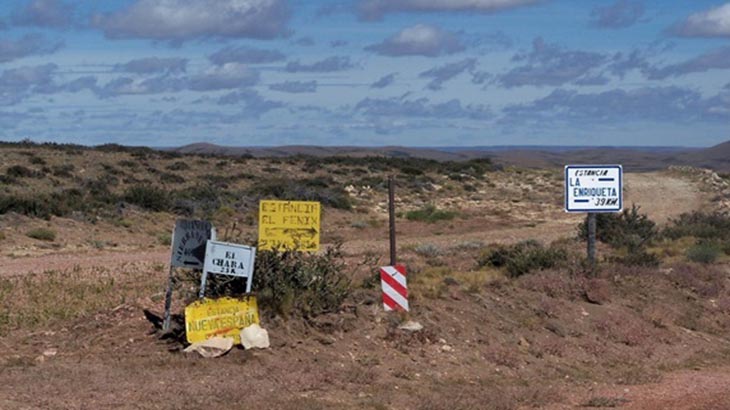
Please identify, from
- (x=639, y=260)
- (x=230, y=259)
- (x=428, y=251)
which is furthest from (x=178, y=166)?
(x=230, y=259)

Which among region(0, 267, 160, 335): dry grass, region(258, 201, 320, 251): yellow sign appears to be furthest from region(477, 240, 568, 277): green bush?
region(0, 267, 160, 335): dry grass

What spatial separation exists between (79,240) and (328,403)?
20833mm

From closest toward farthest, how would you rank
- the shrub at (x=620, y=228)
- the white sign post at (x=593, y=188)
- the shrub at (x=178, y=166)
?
the white sign post at (x=593, y=188) → the shrub at (x=620, y=228) → the shrub at (x=178, y=166)

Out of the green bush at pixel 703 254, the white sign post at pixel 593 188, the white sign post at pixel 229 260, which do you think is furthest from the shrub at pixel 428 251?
the white sign post at pixel 229 260

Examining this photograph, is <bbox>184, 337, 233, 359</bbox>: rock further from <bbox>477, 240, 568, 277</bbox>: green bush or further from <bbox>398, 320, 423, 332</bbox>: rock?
<bbox>477, 240, 568, 277</bbox>: green bush

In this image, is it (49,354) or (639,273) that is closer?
(49,354)

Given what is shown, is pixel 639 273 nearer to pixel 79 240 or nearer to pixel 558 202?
pixel 79 240

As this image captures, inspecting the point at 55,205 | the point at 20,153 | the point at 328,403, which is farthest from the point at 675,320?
the point at 20,153

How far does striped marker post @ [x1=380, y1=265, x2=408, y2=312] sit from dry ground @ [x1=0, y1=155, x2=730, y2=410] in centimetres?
22

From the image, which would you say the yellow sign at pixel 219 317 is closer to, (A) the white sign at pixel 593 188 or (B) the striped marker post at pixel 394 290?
(B) the striped marker post at pixel 394 290

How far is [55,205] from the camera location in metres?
33.8

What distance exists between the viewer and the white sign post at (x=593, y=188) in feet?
56.6

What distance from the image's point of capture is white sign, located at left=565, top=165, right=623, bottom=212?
1728cm

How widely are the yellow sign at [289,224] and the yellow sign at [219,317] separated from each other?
3.93 feet
